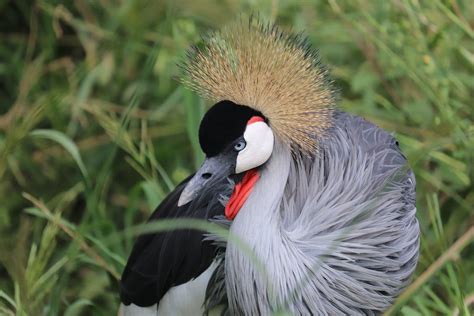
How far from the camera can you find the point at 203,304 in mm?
2164

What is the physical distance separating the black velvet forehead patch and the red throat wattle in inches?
3.3

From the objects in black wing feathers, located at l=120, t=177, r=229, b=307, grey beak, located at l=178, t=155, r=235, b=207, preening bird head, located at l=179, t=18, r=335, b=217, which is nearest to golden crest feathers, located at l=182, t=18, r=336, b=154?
preening bird head, located at l=179, t=18, r=335, b=217

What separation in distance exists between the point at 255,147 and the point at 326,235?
8.2 inches

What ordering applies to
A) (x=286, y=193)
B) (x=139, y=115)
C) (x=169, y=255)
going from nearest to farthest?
(x=286, y=193) < (x=169, y=255) < (x=139, y=115)

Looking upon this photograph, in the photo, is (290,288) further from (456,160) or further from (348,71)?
(348,71)

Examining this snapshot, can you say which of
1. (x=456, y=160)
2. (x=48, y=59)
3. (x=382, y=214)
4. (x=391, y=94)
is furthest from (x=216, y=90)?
(x=48, y=59)

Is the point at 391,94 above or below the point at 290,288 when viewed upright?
above

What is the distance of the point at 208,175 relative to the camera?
190 cm

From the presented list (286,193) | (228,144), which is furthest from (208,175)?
(286,193)

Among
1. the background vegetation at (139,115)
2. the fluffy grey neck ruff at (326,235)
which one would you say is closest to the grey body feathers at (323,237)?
the fluffy grey neck ruff at (326,235)

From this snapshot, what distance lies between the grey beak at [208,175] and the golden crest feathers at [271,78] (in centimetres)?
11

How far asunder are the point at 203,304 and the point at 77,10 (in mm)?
1511

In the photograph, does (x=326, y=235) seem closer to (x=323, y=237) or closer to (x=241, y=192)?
(x=323, y=237)

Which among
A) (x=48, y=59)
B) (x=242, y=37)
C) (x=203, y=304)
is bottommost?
(x=203, y=304)
